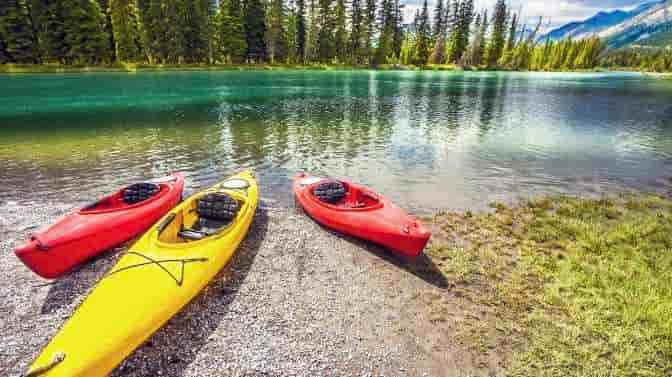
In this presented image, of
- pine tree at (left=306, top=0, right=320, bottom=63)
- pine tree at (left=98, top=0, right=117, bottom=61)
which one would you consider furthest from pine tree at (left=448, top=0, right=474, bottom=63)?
pine tree at (left=98, top=0, right=117, bottom=61)

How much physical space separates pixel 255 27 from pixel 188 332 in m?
85.2

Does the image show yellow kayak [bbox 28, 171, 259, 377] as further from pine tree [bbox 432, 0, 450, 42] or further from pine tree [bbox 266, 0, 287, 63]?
pine tree [bbox 432, 0, 450, 42]

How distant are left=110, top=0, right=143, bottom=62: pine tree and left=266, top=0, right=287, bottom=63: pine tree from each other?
92.7ft

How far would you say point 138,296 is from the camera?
523 cm

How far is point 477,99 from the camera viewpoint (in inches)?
1526

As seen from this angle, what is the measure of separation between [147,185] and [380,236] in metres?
7.27

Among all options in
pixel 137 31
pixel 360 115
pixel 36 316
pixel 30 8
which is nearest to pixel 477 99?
pixel 360 115

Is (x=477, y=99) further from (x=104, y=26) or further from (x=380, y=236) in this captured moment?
(x=104, y=26)

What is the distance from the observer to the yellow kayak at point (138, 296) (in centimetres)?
423

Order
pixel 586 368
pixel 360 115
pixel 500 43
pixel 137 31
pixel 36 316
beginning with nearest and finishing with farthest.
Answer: pixel 586 368 < pixel 36 316 < pixel 360 115 < pixel 137 31 < pixel 500 43

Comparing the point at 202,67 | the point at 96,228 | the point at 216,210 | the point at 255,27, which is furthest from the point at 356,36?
the point at 96,228

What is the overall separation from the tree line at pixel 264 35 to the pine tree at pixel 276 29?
0.24m

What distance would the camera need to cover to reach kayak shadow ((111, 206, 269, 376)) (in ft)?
16.0

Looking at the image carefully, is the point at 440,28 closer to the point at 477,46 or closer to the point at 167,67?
the point at 477,46
